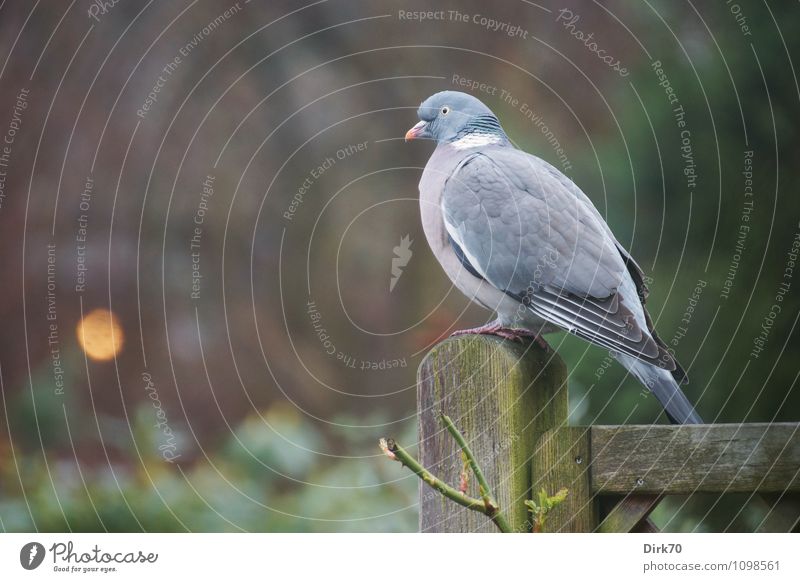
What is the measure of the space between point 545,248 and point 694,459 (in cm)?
80

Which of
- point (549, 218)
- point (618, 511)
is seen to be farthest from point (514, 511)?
point (549, 218)

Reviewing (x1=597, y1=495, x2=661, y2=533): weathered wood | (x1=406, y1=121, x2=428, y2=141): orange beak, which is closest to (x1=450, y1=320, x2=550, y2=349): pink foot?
(x1=597, y1=495, x2=661, y2=533): weathered wood

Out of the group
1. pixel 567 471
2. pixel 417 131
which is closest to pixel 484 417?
pixel 567 471

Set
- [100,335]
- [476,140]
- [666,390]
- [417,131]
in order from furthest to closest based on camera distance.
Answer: [100,335] → [417,131] → [476,140] → [666,390]

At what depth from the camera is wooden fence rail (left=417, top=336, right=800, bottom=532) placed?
5.22ft

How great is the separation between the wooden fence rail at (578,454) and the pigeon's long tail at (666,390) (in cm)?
41

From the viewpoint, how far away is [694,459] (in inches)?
Answer: 62.4

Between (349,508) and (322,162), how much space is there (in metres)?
1.03

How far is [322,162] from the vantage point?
3055mm

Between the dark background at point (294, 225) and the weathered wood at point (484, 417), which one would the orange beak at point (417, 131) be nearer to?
the dark background at point (294, 225)

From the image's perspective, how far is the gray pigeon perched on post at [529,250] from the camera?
210 cm

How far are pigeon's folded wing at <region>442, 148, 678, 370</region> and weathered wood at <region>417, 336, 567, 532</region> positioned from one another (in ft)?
1.50

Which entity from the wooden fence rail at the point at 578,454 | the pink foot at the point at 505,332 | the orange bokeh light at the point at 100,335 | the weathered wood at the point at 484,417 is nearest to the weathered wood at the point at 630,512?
the wooden fence rail at the point at 578,454

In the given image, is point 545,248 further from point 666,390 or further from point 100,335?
point 100,335
